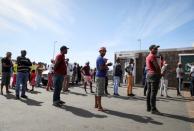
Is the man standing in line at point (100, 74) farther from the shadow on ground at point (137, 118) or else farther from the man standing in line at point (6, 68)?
the man standing in line at point (6, 68)

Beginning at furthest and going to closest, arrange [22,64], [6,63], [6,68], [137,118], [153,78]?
1. [6,68]
2. [6,63]
3. [22,64]
4. [153,78]
5. [137,118]

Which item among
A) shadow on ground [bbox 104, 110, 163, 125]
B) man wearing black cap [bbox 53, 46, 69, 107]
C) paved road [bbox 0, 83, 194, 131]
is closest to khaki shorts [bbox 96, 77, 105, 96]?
paved road [bbox 0, 83, 194, 131]

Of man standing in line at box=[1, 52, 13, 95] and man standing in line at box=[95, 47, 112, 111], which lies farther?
man standing in line at box=[1, 52, 13, 95]

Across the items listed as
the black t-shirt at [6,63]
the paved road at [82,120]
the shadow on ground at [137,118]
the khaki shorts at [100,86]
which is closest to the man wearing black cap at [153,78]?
the paved road at [82,120]

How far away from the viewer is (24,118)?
6293 mm

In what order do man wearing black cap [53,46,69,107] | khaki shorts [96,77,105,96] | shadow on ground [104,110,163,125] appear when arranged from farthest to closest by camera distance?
man wearing black cap [53,46,69,107], khaki shorts [96,77,105,96], shadow on ground [104,110,163,125]

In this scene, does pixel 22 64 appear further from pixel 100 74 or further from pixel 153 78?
pixel 153 78

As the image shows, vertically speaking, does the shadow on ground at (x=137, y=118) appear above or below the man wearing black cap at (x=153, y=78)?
below

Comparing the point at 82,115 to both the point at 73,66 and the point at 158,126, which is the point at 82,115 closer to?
the point at 158,126

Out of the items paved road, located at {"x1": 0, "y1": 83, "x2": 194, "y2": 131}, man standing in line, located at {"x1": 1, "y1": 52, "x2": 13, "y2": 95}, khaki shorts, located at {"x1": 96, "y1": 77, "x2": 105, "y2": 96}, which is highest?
man standing in line, located at {"x1": 1, "y1": 52, "x2": 13, "y2": 95}

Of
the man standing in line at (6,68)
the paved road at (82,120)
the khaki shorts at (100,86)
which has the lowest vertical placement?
the paved road at (82,120)

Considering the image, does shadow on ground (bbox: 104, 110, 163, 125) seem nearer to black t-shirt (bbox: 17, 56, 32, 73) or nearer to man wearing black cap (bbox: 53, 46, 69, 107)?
man wearing black cap (bbox: 53, 46, 69, 107)

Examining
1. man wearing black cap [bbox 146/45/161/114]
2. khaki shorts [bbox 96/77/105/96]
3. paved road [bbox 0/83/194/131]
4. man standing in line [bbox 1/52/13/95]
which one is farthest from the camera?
man standing in line [bbox 1/52/13/95]

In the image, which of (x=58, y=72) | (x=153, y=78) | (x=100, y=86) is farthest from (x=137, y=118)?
(x=58, y=72)
